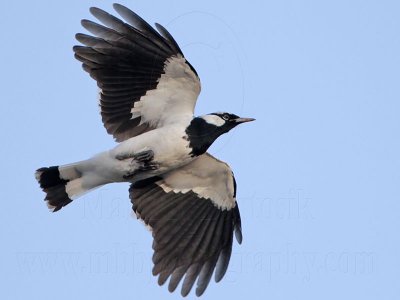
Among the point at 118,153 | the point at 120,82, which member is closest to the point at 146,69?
the point at 120,82

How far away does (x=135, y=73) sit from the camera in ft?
42.2

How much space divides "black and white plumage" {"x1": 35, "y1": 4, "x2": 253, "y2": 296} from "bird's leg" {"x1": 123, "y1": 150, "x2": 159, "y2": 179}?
0.01 metres

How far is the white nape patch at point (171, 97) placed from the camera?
12547mm

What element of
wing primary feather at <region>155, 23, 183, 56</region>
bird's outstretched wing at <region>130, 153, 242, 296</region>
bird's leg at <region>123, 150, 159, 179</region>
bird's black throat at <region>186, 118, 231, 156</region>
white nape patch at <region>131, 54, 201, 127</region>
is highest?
wing primary feather at <region>155, 23, 183, 56</region>

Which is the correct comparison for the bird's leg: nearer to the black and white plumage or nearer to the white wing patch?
the black and white plumage

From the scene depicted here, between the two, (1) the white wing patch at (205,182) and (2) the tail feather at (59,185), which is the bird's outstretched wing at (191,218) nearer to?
(1) the white wing patch at (205,182)

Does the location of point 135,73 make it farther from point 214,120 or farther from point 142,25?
point 214,120

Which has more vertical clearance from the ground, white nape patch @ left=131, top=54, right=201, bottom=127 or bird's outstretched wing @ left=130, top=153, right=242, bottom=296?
white nape patch @ left=131, top=54, right=201, bottom=127

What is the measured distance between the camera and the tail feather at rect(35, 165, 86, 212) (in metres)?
12.9

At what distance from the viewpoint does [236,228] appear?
43.3 feet

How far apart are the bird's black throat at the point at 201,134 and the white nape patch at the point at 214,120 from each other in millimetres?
43

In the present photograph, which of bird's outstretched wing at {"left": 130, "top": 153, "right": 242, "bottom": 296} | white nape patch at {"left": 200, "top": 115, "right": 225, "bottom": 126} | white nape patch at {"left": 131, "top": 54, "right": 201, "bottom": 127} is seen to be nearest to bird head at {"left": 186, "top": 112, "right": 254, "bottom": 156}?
white nape patch at {"left": 200, "top": 115, "right": 225, "bottom": 126}

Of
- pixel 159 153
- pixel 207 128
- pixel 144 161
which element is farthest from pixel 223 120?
pixel 144 161

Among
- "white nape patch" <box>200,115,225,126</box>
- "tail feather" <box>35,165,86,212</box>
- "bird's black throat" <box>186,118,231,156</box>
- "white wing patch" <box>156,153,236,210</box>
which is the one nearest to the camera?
"bird's black throat" <box>186,118,231,156</box>
